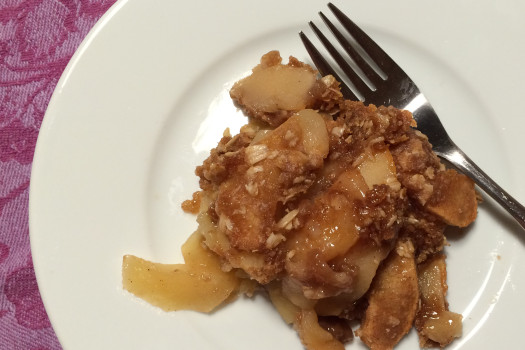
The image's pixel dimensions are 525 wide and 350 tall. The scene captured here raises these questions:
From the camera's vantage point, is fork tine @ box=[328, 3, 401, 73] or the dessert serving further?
fork tine @ box=[328, 3, 401, 73]

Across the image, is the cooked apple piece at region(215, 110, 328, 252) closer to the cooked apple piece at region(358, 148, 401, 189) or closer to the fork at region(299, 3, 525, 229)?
the cooked apple piece at region(358, 148, 401, 189)

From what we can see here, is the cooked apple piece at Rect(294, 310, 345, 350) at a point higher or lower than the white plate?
lower

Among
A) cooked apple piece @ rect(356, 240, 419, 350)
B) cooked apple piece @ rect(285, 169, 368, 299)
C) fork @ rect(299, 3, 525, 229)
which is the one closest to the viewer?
cooked apple piece @ rect(285, 169, 368, 299)

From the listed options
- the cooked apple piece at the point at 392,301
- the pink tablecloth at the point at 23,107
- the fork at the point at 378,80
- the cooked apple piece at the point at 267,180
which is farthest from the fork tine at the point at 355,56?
the pink tablecloth at the point at 23,107

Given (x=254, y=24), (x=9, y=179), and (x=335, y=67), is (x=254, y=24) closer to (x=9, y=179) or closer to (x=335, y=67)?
(x=335, y=67)

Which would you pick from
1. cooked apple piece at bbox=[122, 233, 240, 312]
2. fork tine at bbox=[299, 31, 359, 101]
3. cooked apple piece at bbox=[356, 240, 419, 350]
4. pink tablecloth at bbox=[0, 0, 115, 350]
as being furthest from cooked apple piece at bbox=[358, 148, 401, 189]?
pink tablecloth at bbox=[0, 0, 115, 350]

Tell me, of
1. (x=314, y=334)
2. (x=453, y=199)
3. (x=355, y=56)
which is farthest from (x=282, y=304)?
(x=355, y=56)

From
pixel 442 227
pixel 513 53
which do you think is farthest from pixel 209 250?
pixel 513 53

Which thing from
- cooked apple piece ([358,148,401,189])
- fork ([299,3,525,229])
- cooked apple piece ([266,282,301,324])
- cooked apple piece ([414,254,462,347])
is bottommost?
cooked apple piece ([414,254,462,347])
